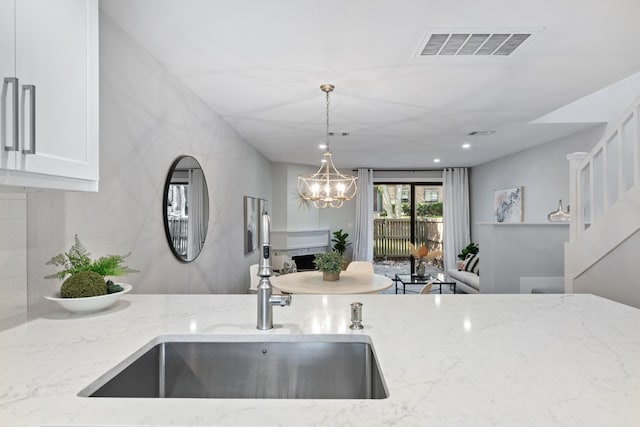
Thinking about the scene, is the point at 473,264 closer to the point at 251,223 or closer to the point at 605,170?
the point at 605,170

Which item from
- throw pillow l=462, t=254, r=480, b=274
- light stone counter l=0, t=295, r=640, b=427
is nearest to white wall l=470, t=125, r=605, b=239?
throw pillow l=462, t=254, r=480, b=274

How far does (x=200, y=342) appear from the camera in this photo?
1.09 m

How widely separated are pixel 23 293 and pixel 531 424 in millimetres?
1601

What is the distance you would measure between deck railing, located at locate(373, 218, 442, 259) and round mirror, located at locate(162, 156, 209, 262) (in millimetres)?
5746

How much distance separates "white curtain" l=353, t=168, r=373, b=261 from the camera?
8180 mm

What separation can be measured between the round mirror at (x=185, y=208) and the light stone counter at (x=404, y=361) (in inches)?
44.5

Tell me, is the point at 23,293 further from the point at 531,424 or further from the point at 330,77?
the point at 330,77

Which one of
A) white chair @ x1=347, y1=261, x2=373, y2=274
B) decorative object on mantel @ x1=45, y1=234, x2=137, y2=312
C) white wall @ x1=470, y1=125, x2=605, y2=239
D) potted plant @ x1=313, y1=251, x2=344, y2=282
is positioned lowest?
white chair @ x1=347, y1=261, x2=373, y2=274

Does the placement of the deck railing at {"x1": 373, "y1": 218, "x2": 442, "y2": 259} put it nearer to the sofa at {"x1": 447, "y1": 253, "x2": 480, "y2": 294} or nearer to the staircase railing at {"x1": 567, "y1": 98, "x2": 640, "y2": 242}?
the sofa at {"x1": 447, "y1": 253, "x2": 480, "y2": 294}

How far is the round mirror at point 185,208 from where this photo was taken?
256 centimetres

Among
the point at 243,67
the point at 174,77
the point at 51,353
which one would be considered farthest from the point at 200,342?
the point at 174,77

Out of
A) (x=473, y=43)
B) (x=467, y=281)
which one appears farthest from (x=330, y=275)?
(x=467, y=281)

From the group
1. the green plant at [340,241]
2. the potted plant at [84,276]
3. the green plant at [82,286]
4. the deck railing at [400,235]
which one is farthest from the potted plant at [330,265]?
the deck railing at [400,235]

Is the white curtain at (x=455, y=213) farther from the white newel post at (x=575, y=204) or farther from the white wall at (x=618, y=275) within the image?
the white wall at (x=618, y=275)
